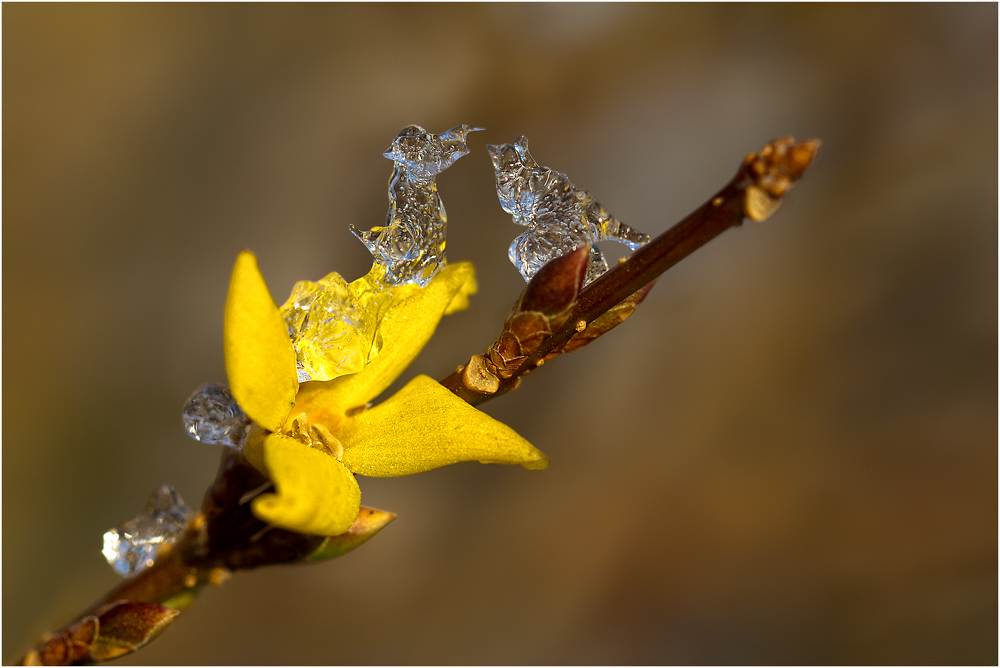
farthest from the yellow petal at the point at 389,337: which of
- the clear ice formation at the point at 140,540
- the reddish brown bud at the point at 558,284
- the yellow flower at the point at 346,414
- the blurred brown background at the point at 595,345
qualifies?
the blurred brown background at the point at 595,345

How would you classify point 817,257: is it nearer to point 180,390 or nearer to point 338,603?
point 338,603

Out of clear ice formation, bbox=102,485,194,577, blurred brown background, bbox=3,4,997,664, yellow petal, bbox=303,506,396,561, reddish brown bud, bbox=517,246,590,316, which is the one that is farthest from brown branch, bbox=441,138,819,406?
blurred brown background, bbox=3,4,997,664

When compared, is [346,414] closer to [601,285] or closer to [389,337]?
[389,337]

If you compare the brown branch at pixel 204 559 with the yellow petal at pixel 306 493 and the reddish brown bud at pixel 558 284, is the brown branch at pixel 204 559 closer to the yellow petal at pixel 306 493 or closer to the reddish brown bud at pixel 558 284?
the yellow petal at pixel 306 493

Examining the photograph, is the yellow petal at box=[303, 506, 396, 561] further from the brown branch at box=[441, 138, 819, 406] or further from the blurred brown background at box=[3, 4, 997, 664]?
the blurred brown background at box=[3, 4, 997, 664]

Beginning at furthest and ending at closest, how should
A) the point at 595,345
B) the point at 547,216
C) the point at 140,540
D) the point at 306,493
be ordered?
the point at 595,345
the point at 140,540
the point at 547,216
the point at 306,493

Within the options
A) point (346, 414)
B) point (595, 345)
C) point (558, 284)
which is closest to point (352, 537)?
point (346, 414)
